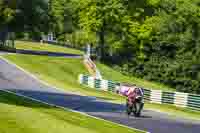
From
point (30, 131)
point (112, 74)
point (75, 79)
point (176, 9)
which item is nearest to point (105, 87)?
point (75, 79)

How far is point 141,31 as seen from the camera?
88.9 m

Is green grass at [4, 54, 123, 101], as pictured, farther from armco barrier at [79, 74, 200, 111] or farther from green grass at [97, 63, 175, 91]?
green grass at [97, 63, 175, 91]

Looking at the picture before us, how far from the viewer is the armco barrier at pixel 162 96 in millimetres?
46750

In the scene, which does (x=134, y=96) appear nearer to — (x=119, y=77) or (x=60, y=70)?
(x=60, y=70)

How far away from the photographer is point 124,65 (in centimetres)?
8944

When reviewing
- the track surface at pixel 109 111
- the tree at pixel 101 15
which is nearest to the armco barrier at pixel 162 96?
the track surface at pixel 109 111

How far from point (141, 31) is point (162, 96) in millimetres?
38876

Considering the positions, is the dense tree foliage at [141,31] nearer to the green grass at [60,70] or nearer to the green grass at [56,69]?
the green grass at [60,70]

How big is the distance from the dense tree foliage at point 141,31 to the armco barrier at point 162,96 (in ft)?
79.7

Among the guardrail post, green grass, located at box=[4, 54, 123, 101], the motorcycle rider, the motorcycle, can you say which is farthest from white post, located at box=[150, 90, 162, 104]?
the motorcycle rider

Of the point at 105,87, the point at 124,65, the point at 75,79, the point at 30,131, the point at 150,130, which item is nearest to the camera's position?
the point at 30,131

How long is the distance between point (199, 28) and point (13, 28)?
85.8ft

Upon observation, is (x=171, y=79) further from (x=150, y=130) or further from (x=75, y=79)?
(x=150, y=130)

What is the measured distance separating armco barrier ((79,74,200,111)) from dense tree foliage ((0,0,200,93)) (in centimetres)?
2428
